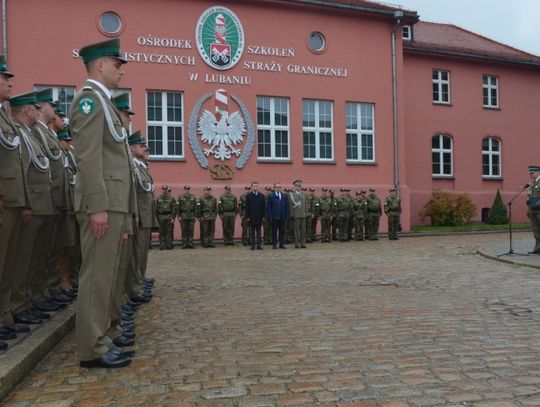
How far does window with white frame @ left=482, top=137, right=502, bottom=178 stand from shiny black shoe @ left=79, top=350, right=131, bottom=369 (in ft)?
92.2

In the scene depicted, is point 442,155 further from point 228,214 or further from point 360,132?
point 228,214

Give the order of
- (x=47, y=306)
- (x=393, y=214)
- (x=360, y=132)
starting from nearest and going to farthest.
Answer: (x=47, y=306), (x=393, y=214), (x=360, y=132)

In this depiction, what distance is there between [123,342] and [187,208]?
13967mm

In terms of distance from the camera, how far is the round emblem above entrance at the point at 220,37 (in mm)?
22141

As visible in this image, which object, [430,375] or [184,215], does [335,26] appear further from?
[430,375]

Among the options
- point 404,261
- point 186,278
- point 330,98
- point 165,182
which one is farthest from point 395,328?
point 330,98

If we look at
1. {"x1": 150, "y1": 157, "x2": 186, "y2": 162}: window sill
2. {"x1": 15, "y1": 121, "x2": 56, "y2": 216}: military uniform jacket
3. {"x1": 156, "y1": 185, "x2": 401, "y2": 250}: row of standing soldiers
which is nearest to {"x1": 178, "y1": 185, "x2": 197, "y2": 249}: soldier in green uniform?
{"x1": 156, "y1": 185, "x2": 401, "y2": 250}: row of standing soldiers

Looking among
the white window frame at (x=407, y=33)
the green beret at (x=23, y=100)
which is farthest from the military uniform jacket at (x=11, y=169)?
the white window frame at (x=407, y=33)

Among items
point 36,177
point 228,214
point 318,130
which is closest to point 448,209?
point 318,130

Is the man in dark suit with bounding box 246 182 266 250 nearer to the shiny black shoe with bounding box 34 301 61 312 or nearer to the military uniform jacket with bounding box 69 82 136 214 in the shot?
the shiny black shoe with bounding box 34 301 61 312

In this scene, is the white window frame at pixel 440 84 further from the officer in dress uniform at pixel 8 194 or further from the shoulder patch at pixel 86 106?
the shoulder patch at pixel 86 106

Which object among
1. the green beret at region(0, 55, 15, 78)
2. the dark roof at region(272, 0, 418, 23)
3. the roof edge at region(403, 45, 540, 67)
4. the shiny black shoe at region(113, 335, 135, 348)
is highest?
the dark roof at region(272, 0, 418, 23)

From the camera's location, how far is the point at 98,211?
14.7 feet

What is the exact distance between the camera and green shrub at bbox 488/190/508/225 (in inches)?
1109
